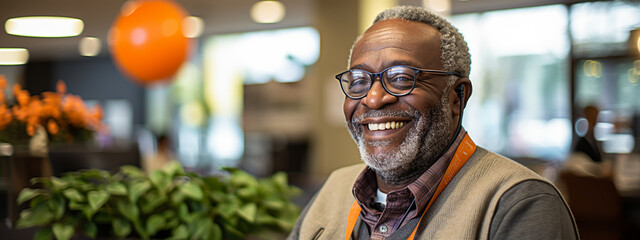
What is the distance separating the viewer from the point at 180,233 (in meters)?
1.68

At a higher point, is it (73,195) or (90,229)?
(73,195)

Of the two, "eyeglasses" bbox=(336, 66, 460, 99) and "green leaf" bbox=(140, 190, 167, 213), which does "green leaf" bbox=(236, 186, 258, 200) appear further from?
"eyeglasses" bbox=(336, 66, 460, 99)

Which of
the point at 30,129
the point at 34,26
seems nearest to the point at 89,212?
the point at 30,129

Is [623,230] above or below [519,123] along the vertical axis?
below

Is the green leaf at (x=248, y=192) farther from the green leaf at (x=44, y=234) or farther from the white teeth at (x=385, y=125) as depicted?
the white teeth at (x=385, y=125)

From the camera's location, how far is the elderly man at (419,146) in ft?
3.35

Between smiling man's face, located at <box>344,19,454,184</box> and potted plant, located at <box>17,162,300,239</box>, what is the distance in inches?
27.0

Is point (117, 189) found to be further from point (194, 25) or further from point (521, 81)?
point (194, 25)

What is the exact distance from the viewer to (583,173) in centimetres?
328

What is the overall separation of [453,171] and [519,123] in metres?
5.69

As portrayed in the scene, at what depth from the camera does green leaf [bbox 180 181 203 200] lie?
169cm

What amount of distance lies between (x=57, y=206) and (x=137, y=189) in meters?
0.24

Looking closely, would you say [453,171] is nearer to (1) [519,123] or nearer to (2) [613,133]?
(2) [613,133]

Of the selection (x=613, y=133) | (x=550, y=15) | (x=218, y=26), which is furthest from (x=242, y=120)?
(x=613, y=133)
